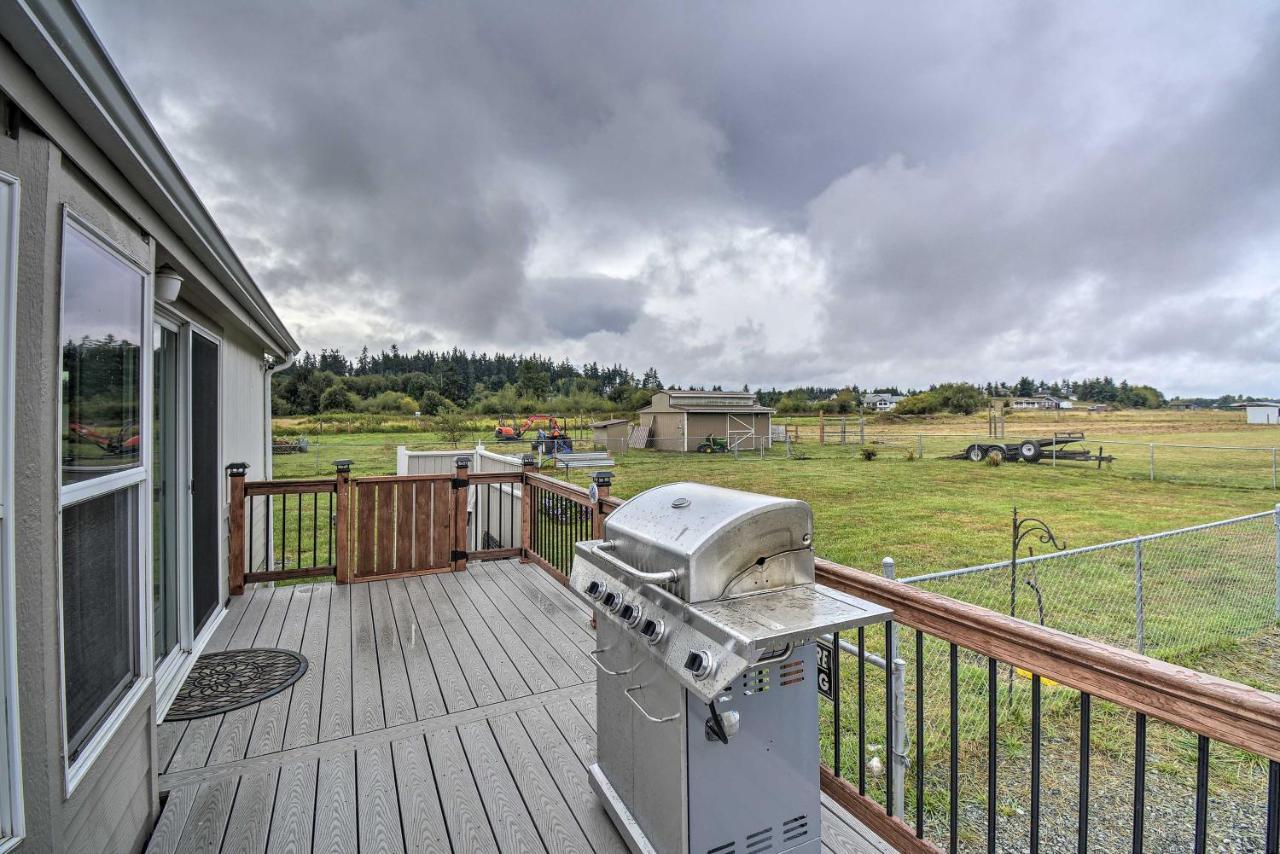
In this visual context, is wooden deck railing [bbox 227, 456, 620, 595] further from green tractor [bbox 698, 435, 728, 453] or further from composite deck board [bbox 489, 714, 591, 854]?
green tractor [bbox 698, 435, 728, 453]

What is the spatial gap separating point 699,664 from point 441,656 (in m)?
2.47

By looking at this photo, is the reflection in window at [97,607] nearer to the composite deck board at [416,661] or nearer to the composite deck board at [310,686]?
the composite deck board at [310,686]

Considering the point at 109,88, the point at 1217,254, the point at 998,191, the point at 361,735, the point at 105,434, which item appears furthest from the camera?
the point at 1217,254

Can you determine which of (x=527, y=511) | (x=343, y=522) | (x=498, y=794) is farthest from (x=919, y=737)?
(x=343, y=522)

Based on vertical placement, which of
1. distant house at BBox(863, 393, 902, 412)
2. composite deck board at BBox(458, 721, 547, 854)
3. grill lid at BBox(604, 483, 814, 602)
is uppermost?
distant house at BBox(863, 393, 902, 412)

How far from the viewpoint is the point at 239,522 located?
4.08 meters

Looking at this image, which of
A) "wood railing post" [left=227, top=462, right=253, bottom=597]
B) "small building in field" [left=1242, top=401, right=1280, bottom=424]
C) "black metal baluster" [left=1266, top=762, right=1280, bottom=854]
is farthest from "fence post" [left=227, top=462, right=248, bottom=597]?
"small building in field" [left=1242, top=401, right=1280, bottom=424]

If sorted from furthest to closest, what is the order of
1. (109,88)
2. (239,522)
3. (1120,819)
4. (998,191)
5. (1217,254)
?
(1217,254) → (998,191) → (239,522) → (1120,819) → (109,88)

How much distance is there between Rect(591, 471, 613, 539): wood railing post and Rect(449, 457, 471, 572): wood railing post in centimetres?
165

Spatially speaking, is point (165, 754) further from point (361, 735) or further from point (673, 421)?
point (673, 421)

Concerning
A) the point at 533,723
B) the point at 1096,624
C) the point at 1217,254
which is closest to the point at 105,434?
the point at 533,723

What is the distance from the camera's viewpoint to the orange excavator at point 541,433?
720 inches

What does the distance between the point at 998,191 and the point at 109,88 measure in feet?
43.5

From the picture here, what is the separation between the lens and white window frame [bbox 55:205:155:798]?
131 centimetres
